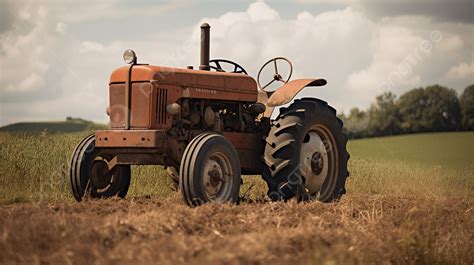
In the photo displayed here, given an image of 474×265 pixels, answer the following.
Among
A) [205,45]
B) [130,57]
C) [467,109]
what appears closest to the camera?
[130,57]

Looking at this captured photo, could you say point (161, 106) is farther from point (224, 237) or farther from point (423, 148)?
point (423, 148)

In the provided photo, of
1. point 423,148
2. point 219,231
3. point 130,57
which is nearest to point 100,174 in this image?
point 130,57

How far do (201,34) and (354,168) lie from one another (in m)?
7.90

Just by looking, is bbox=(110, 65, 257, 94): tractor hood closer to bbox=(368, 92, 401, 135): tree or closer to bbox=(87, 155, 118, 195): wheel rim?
bbox=(87, 155, 118, 195): wheel rim

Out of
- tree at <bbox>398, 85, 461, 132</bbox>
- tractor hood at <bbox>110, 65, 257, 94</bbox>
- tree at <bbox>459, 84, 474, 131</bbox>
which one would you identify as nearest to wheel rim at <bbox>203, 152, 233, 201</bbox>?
tractor hood at <bbox>110, 65, 257, 94</bbox>

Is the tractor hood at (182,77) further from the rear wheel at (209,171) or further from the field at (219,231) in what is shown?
the field at (219,231)

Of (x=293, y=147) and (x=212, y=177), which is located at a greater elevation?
(x=293, y=147)

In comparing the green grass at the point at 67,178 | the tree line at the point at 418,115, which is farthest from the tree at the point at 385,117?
the green grass at the point at 67,178

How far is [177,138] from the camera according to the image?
8.55 meters

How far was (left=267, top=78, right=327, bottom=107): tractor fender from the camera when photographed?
382 inches

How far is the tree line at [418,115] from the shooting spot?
4747cm

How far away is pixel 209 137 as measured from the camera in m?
8.10

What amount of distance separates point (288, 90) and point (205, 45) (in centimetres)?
134

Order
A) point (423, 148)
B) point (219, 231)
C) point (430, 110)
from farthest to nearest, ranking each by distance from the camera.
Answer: point (430, 110) → point (423, 148) → point (219, 231)
